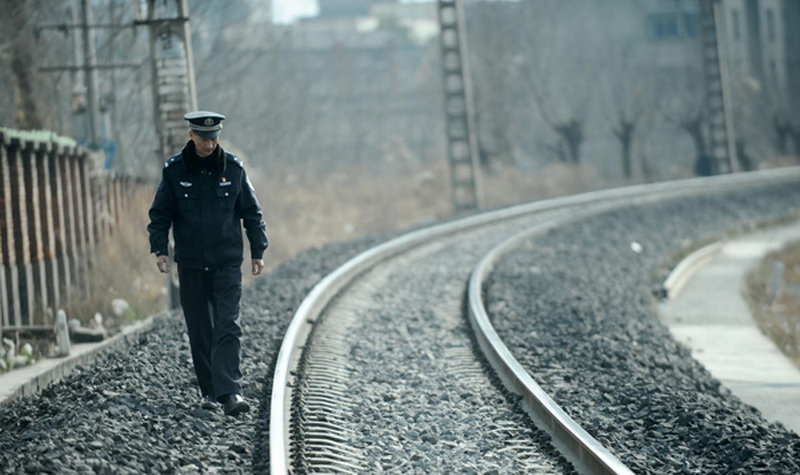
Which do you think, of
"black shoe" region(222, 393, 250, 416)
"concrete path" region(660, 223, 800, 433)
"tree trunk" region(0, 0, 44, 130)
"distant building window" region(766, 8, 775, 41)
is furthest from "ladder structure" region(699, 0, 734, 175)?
"black shoe" region(222, 393, 250, 416)

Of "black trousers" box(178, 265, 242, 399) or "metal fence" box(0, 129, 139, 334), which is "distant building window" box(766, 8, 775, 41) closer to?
"metal fence" box(0, 129, 139, 334)

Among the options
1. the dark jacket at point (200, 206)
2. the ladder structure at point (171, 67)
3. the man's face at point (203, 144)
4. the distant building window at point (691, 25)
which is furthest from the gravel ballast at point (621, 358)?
the distant building window at point (691, 25)

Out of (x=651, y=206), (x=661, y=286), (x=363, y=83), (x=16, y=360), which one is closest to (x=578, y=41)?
(x=363, y=83)

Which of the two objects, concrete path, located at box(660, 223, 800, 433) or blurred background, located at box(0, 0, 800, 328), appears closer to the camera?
concrete path, located at box(660, 223, 800, 433)

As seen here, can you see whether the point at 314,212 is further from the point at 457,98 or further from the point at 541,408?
the point at 541,408

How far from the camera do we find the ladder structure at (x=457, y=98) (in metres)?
29.1

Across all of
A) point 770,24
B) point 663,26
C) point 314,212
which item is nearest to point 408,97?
Result: point 663,26

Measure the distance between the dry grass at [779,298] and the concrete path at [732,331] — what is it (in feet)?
0.67

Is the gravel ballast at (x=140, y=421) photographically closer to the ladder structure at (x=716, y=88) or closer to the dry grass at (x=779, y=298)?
the dry grass at (x=779, y=298)

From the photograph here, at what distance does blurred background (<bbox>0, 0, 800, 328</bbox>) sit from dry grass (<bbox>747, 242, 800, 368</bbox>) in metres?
7.75

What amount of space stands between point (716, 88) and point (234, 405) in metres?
32.4

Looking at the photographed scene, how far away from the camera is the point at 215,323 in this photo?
773 cm

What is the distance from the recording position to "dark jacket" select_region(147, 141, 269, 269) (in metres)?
7.56

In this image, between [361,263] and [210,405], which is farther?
[361,263]
